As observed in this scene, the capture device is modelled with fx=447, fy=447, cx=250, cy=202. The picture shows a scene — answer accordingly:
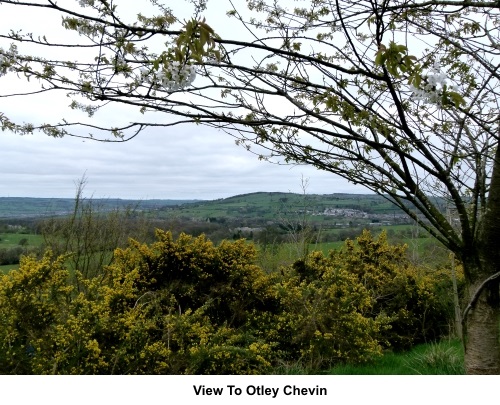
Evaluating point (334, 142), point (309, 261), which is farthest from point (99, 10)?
point (309, 261)

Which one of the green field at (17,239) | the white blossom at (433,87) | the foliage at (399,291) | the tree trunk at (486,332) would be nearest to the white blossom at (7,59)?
the white blossom at (433,87)

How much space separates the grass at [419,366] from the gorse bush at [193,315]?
0.19 m

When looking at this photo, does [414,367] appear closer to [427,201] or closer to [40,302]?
[427,201]

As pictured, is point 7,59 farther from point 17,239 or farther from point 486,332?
point 17,239

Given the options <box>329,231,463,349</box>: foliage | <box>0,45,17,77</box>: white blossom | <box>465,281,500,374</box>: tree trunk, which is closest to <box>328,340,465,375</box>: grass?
<box>329,231,463,349</box>: foliage

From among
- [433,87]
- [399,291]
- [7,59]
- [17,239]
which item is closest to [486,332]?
[433,87]

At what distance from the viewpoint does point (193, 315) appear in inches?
179

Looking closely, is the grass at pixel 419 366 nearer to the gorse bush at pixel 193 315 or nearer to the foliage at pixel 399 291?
the gorse bush at pixel 193 315

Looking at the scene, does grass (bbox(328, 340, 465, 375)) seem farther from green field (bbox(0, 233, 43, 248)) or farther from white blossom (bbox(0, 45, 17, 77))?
green field (bbox(0, 233, 43, 248))

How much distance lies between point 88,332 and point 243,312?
185 cm

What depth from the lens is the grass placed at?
448cm

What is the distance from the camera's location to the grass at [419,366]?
4.48 m

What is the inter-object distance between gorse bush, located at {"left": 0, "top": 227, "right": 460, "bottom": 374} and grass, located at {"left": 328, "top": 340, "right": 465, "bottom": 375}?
193 millimetres

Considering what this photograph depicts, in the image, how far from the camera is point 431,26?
337 centimetres
